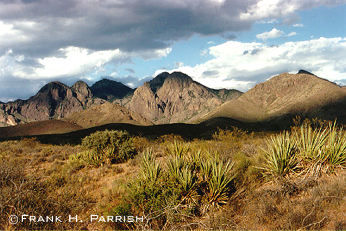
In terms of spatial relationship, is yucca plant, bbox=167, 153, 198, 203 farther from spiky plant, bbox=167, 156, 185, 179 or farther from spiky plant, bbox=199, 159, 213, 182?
spiky plant, bbox=199, 159, 213, 182

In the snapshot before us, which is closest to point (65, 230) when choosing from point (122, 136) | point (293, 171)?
point (293, 171)

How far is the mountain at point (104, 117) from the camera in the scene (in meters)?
134

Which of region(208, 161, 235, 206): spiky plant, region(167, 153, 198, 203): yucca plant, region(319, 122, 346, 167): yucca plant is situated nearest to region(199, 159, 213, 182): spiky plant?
region(208, 161, 235, 206): spiky plant

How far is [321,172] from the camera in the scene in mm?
7188

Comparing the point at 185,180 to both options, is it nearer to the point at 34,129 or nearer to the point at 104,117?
the point at 34,129

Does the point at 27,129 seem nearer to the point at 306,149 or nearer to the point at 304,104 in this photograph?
the point at 306,149

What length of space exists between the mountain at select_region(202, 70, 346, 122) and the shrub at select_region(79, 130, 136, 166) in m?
111

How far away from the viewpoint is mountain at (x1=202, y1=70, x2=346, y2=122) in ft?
368

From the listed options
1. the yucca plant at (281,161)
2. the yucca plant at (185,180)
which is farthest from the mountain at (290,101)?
the yucca plant at (185,180)

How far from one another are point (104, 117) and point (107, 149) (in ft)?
439

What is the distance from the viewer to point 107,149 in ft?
40.1

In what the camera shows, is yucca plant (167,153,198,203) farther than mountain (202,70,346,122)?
No

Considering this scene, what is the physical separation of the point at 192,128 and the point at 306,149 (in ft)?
185

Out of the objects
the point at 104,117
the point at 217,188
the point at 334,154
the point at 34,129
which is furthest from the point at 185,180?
the point at 104,117
